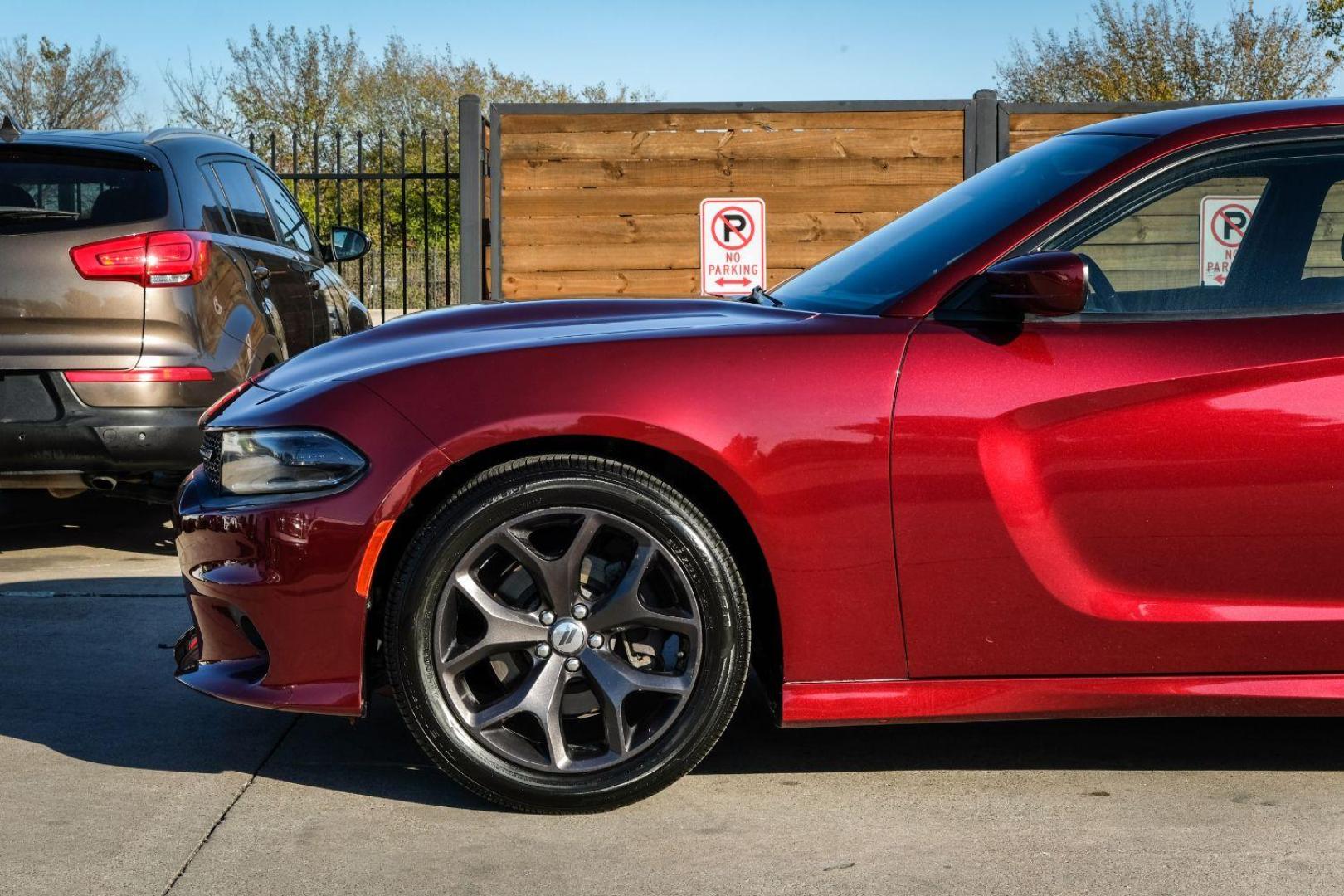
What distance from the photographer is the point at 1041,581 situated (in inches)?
133

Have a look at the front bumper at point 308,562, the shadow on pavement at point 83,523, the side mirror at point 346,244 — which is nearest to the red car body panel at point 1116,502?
the front bumper at point 308,562

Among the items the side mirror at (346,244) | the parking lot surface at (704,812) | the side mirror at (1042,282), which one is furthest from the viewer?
the side mirror at (346,244)

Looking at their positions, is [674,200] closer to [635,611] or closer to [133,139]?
[133,139]

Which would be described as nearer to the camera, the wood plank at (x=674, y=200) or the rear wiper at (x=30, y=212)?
the rear wiper at (x=30, y=212)

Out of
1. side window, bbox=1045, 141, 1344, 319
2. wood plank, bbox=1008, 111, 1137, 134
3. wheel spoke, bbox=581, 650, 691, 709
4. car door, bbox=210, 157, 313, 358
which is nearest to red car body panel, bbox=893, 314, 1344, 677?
side window, bbox=1045, 141, 1344, 319

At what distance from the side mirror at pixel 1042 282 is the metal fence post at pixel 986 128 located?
8.02 metres

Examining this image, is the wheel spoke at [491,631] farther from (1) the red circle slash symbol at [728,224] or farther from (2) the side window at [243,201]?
(1) the red circle slash symbol at [728,224]

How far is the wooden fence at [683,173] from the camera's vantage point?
11.2 meters

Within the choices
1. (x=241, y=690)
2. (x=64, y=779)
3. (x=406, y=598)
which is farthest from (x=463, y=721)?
(x=64, y=779)

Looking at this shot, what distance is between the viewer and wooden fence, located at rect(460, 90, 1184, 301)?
11242 millimetres

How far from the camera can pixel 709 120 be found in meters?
11.3

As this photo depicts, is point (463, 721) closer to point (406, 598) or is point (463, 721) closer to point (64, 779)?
point (406, 598)

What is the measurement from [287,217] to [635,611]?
16.7 feet

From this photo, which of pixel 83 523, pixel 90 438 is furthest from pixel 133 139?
pixel 83 523
